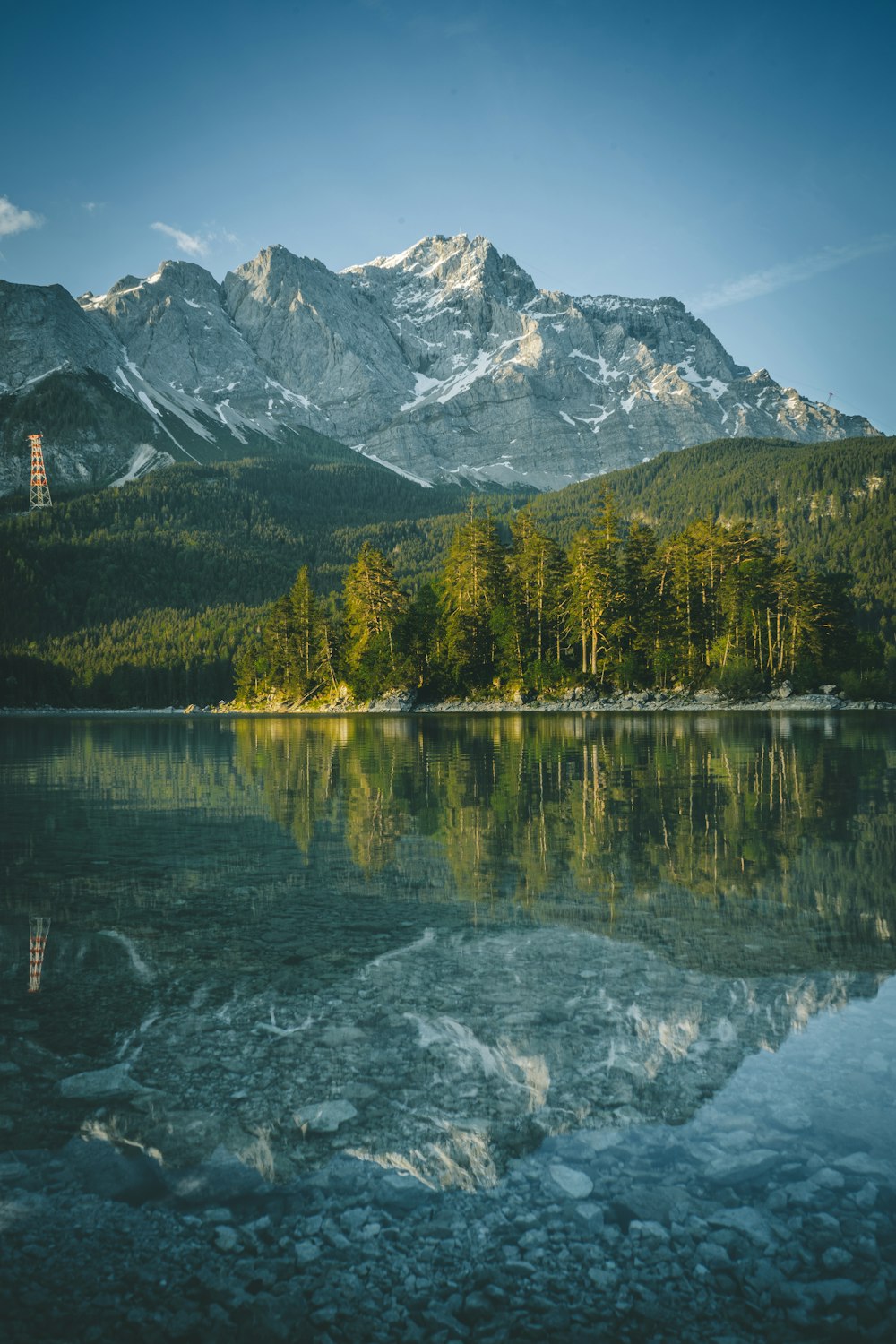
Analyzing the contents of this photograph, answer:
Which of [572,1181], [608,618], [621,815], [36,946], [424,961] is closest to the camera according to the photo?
[572,1181]

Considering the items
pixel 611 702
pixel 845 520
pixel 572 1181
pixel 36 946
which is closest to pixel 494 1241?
pixel 572 1181

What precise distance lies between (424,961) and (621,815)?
8623 millimetres

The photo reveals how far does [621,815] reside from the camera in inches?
603

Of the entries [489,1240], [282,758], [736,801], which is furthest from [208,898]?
[282,758]

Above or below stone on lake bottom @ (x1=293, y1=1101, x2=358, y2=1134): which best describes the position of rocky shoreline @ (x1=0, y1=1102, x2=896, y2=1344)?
above

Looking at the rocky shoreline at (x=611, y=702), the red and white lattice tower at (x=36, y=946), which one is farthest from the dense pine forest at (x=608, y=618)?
the red and white lattice tower at (x=36, y=946)

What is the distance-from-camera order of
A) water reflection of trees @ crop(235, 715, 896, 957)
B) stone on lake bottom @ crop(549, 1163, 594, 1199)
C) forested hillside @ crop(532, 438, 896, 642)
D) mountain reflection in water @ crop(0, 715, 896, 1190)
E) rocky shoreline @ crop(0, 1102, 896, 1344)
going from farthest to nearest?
forested hillside @ crop(532, 438, 896, 642) → water reflection of trees @ crop(235, 715, 896, 957) → mountain reflection in water @ crop(0, 715, 896, 1190) → stone on lake bottom @ crop(549, 1163, 594, 1199) → rocky shoreline @ crop(0, 1102, 896, 1344)

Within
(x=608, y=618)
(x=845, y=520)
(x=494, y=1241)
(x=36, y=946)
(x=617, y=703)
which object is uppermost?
(x=845, y=520)

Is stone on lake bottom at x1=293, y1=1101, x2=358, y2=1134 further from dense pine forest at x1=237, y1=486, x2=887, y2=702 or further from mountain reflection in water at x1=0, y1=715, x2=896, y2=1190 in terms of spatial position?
dense pine forest at x1=237, y1=486, x2=887, y2=702

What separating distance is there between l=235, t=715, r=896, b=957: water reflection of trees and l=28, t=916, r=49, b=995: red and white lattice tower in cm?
409

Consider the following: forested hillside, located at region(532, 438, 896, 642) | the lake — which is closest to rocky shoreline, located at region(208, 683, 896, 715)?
forested hillside, located at region(532, 438, 896, 642)

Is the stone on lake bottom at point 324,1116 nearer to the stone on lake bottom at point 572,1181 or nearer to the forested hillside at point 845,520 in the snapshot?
the stone on lake bottom at point 572,1181

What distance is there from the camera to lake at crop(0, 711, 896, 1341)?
339 cm

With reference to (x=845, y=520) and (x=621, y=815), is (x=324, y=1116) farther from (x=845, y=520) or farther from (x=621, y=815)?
(x=845, y=520)
